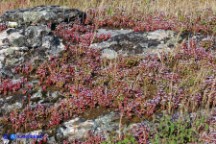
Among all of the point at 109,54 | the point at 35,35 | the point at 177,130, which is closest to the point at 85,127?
the point at 177,130

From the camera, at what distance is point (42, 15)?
12.9 metres

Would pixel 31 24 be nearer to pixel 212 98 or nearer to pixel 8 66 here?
pixel 8 66

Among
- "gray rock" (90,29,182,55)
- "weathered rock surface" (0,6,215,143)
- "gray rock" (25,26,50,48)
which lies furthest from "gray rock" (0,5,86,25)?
"gray rock" (90,29,182,55)

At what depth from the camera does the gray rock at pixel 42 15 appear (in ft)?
42.1

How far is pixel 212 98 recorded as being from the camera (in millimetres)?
8984

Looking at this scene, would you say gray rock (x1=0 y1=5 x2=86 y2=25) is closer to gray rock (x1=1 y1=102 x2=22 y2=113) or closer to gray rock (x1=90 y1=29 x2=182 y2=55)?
gray rock (x1=90 y1=29 x2=182 y2=55)

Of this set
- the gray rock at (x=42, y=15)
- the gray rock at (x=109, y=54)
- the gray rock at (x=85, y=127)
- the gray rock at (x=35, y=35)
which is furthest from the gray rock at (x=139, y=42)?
Result: the gray rock at (x=85, y=127)

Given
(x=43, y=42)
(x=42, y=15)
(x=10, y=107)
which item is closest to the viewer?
(x=10, y=107)

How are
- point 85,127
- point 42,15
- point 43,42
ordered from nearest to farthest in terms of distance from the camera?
point 85,127 < point 43,42 < point 42,15

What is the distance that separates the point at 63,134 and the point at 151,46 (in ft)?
14.4

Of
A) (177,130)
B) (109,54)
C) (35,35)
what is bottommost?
(177,130)

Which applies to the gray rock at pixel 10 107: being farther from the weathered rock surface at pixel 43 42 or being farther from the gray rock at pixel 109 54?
the gray rock at pixel 109 54

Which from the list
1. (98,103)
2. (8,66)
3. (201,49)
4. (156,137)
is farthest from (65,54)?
(156,137)

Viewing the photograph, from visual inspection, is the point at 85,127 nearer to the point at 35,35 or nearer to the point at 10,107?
the point at 10,107
